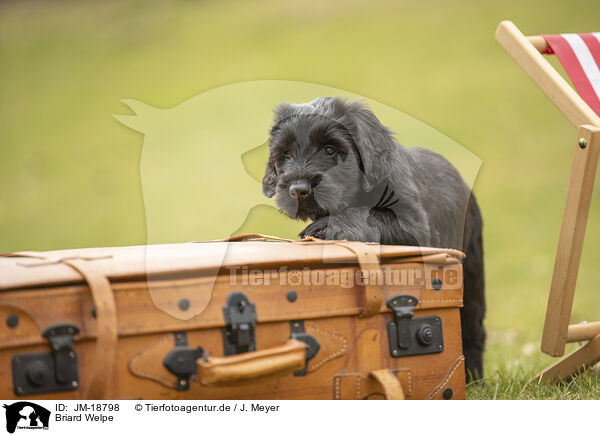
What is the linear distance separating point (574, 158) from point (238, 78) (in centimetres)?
441

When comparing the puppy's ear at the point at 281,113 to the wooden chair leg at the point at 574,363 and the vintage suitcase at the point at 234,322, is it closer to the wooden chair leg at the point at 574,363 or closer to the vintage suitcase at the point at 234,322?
the vintage suitcase at the point at 234,322

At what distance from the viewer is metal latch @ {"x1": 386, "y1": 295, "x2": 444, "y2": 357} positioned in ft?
6.98

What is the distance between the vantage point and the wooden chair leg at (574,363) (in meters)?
2.50

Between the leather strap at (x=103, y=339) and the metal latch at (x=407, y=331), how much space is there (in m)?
0.82

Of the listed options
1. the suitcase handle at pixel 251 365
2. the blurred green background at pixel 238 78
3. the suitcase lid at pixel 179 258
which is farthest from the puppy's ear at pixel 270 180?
the blurred green background at pixel 238 78

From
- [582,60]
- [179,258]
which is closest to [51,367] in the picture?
[179,258]

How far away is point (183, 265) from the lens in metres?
1.93

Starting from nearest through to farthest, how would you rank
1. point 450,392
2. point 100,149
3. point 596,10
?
point 450,392 → point 596,10 → point 100,149

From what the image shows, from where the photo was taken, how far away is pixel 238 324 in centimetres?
194

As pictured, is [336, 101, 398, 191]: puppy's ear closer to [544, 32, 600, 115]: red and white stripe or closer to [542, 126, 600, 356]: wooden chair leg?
[542, 126, 600, 356]: wooden chair leg

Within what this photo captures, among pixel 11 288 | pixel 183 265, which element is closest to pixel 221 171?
pixel 183 265

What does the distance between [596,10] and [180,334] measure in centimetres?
749

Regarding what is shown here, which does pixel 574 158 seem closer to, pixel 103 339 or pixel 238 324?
pixel 238 324

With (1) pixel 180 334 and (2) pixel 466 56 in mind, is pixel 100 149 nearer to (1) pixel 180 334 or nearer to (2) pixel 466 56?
(2) pixel 466 56
